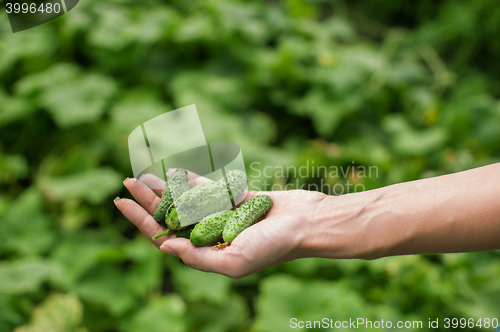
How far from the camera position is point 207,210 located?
57.0 inches

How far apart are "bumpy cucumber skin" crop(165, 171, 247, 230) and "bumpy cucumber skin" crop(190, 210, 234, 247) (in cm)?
5

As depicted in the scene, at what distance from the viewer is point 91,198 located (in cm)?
260

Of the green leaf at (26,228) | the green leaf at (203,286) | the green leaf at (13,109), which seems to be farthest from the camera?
the green leaf at (13,109)

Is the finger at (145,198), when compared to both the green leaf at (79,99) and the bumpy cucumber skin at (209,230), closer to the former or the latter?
the bumpy cucumber skin at (209,230)

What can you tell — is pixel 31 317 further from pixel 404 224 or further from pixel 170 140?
pixel 404 224

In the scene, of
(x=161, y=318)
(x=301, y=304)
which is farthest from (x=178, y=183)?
(x=301, y=304)

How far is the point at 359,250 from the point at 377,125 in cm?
Answer: 257

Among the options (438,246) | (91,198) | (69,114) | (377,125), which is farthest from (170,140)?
(377,125)

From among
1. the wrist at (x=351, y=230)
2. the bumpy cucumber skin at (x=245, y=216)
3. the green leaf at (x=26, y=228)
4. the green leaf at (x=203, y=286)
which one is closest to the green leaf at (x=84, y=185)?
the green leaf at (x=26, y=228)

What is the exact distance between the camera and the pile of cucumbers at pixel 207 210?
1340mm

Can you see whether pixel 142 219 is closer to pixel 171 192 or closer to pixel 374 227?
pixel 171 192

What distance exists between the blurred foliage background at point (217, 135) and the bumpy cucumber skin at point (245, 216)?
0.96m

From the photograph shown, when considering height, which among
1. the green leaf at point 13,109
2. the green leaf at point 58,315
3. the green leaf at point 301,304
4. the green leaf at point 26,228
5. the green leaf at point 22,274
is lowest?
the green leaf at point 301,304

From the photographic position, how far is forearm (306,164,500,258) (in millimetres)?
1146
